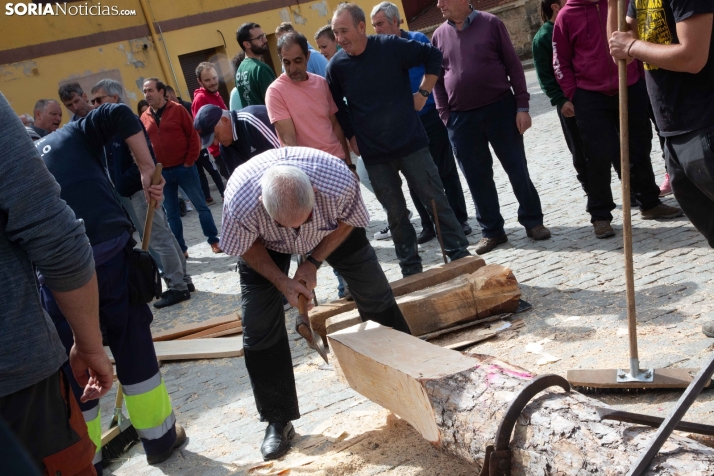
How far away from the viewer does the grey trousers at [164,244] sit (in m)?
7.61

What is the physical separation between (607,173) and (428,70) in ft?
5.84

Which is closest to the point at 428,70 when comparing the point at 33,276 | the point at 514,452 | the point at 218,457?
the point at 218,457

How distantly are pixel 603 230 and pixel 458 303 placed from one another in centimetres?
189

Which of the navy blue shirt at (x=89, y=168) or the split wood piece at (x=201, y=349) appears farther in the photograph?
the split wood piece at (x=201, y=349)

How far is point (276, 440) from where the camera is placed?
4000 millimetres

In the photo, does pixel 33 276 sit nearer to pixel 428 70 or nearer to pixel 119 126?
pixel 119 126

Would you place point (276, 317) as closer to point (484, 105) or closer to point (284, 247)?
point (284, 247)

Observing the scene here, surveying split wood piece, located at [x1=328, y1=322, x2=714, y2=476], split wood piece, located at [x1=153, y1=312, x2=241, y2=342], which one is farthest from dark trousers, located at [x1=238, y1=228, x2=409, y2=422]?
split wood piece, located at [x1=153, y1=312, x2=241, y2=342]

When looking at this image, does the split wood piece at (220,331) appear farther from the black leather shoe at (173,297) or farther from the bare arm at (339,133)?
the bare arm at (339,133)

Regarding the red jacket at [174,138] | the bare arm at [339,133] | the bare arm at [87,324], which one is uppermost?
the red jacket at [174,138]

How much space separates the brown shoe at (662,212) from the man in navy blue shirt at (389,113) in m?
1.72

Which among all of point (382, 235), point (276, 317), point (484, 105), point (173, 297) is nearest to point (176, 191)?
point (173, 297)

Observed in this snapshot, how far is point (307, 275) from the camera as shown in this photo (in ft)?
12.8

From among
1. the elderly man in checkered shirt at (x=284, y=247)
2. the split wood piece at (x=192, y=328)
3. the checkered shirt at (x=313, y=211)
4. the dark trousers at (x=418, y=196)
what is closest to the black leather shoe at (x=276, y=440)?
the elderly man in checkered shirt at (x=284, y=247)
